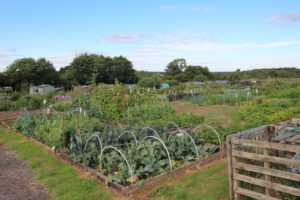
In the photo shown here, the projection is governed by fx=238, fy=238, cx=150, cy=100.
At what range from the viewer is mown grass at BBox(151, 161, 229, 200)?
349 centimetres

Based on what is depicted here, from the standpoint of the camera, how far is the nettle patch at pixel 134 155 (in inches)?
163

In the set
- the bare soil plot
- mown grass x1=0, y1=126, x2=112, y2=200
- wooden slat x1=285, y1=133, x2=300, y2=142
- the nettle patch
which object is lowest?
mown grass x1=0, y1=126, x2=112, y2=200

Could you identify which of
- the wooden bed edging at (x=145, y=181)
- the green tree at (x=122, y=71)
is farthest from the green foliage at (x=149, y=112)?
the green tree at (x=122, y=71)

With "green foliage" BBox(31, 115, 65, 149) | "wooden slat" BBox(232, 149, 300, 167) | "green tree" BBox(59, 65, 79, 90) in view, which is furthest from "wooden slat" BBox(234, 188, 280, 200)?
"green tree" BBox(59, 65, 79, 90)

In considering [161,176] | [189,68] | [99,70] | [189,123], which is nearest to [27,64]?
[99,70]

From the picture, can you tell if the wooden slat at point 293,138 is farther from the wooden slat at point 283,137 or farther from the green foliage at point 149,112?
the green foliage at point 149,112

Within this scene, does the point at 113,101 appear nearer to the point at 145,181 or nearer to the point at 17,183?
the point at 17,183

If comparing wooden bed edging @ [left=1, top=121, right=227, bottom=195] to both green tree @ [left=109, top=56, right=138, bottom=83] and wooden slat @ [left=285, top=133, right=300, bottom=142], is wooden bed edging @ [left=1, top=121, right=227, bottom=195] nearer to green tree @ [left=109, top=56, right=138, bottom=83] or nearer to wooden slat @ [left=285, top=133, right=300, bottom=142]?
wooden slat @ [left=285, top=133, right=300, bottom=142]

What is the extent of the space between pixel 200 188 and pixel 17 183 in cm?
331

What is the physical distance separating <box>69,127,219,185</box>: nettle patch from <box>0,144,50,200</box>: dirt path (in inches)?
37.5

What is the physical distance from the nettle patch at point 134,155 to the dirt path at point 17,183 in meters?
0.95

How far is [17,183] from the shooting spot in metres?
4.39

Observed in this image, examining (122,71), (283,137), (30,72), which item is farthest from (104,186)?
(122,71)

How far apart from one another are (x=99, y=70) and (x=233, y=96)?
41934mm
